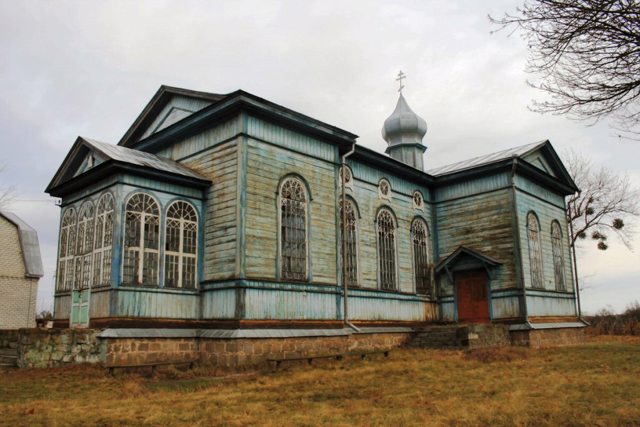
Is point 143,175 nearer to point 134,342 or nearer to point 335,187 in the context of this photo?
point 134,342

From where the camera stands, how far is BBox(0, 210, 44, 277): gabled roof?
2622cm

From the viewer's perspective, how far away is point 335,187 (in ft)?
54.0

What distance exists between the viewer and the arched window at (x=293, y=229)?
14633mm

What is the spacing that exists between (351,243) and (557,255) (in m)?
9.64

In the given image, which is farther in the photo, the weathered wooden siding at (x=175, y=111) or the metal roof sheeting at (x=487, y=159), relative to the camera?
the metal roof sheeting at (x=487, y=159)

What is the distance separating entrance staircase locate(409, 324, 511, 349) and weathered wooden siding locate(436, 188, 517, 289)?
1931 millimetres

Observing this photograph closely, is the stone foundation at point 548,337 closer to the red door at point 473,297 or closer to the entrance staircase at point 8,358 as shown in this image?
the red door at point 473,297

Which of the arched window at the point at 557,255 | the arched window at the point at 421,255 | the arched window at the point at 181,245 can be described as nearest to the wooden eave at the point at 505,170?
the arched window at the point at 557,255

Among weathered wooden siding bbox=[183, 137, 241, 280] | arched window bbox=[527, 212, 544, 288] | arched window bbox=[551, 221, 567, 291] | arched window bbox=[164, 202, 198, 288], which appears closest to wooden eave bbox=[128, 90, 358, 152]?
weathered wooden siding bbox=[183, 137, 241, 280]

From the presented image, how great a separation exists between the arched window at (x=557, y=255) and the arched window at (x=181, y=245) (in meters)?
14.3

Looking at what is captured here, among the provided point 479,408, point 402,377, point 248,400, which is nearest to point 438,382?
point 402,377

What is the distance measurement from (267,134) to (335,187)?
276cm

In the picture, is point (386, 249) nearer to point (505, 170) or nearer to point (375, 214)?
point (375, 214)

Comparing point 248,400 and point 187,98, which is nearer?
point 248,400
